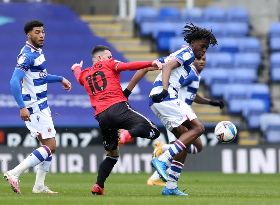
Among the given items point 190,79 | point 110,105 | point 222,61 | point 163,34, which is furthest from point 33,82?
point 163,34

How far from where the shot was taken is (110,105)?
611cm

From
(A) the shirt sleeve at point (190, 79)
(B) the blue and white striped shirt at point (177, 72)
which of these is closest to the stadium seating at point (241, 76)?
(A) the shirt sleeve at point (190, 79)

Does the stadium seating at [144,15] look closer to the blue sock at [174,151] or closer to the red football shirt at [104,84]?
the red football shirt at [104,84]

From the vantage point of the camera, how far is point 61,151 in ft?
41.8

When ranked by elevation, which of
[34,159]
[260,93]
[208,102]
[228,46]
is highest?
[228,46]

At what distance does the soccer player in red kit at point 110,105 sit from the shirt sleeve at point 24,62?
65 cm

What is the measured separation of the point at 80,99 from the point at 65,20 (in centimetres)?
439

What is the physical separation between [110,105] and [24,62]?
124 cm

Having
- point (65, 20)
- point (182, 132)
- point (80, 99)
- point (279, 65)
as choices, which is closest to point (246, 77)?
point (279, 65)

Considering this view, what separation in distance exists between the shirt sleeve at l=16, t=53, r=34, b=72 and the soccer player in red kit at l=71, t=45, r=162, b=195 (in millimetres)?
654

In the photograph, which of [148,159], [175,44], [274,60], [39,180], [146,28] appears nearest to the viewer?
[39,180]

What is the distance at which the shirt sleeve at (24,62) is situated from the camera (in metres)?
6.32

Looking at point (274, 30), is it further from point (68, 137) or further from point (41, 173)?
point (41, 173)

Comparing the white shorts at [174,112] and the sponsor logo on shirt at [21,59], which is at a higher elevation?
the sponsor logo on shirt at [21,59]
